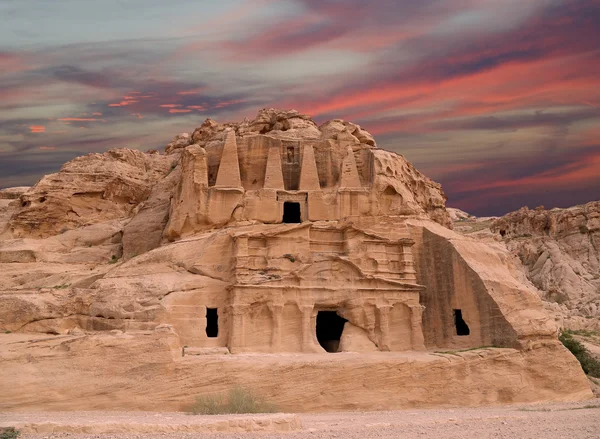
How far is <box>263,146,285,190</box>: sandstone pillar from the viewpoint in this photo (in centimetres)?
3997

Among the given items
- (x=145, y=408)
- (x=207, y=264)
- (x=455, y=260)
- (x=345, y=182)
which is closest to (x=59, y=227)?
(x=207, y=264)

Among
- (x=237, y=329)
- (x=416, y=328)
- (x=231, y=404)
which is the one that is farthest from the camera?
(x=416, y=328)

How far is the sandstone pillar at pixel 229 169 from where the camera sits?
130 feet

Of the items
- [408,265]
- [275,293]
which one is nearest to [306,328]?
[275,293]

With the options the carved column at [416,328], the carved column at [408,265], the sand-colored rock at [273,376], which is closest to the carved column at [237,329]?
the sand-colored rock at [273,376]

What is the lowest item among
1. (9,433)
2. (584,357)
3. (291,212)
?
(9,433)

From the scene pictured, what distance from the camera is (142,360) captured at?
29078 mm

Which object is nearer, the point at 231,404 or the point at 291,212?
the point at 231,404

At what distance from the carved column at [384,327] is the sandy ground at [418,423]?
5.25 meters

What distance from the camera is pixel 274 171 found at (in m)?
40.2

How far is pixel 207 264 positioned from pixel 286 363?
6.91 meters

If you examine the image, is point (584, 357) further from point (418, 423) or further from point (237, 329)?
point (237, 329)

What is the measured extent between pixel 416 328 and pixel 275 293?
7.17m

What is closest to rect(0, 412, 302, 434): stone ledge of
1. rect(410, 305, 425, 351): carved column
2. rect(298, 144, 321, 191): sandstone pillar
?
rect(410, 305, 425, 351): carved column
